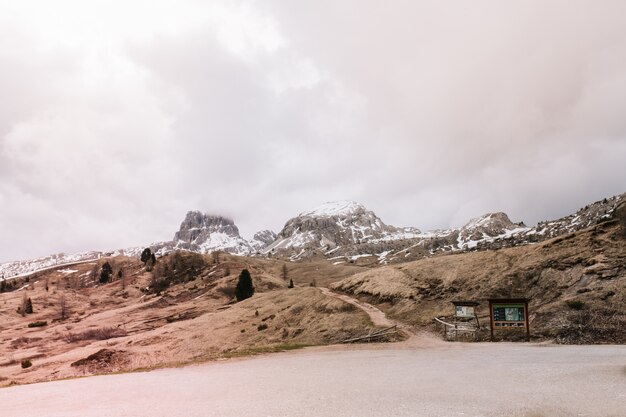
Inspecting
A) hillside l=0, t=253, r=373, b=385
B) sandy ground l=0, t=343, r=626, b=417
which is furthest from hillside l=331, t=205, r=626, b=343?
hillside l=0, t=253, r=373, b=385

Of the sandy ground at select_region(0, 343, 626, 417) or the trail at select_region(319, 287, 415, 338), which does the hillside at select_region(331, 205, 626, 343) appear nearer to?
the trail at select_region(319, 287, 415, 338)

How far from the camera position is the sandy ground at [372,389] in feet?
43.0

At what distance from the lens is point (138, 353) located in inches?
1930

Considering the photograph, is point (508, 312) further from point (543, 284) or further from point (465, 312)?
point (543, 284)

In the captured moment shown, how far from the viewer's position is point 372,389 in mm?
16203

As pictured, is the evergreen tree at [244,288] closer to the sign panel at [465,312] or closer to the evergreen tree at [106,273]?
the sign panel at [465,312]

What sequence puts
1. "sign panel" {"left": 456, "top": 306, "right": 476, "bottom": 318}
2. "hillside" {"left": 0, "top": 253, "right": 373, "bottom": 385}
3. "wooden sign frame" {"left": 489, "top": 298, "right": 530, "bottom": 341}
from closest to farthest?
"wooden sign frame" {"left": 489, "top": 298, "right": 530, "bottom": 341} → "sign panel" {"left": 456, "top": 306, "right": 476, "bottom": 318} → "hillside" {"left": 0, "top": 253, "right": 373, "bottom": 385}

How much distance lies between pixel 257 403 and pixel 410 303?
4021cm

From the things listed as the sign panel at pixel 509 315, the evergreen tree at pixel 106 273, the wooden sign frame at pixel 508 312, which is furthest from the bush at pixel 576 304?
the evergreen tree at pixel 106 273

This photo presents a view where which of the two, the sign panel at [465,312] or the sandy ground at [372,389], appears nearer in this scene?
the sandy ground at [372,389]

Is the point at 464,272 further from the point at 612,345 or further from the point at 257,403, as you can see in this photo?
the point at 257,403

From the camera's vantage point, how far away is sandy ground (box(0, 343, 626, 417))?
1312 centimetres

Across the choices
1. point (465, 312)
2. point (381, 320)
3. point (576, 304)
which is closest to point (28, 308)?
point (381, 320)

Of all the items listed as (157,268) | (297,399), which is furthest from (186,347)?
(157,268)
